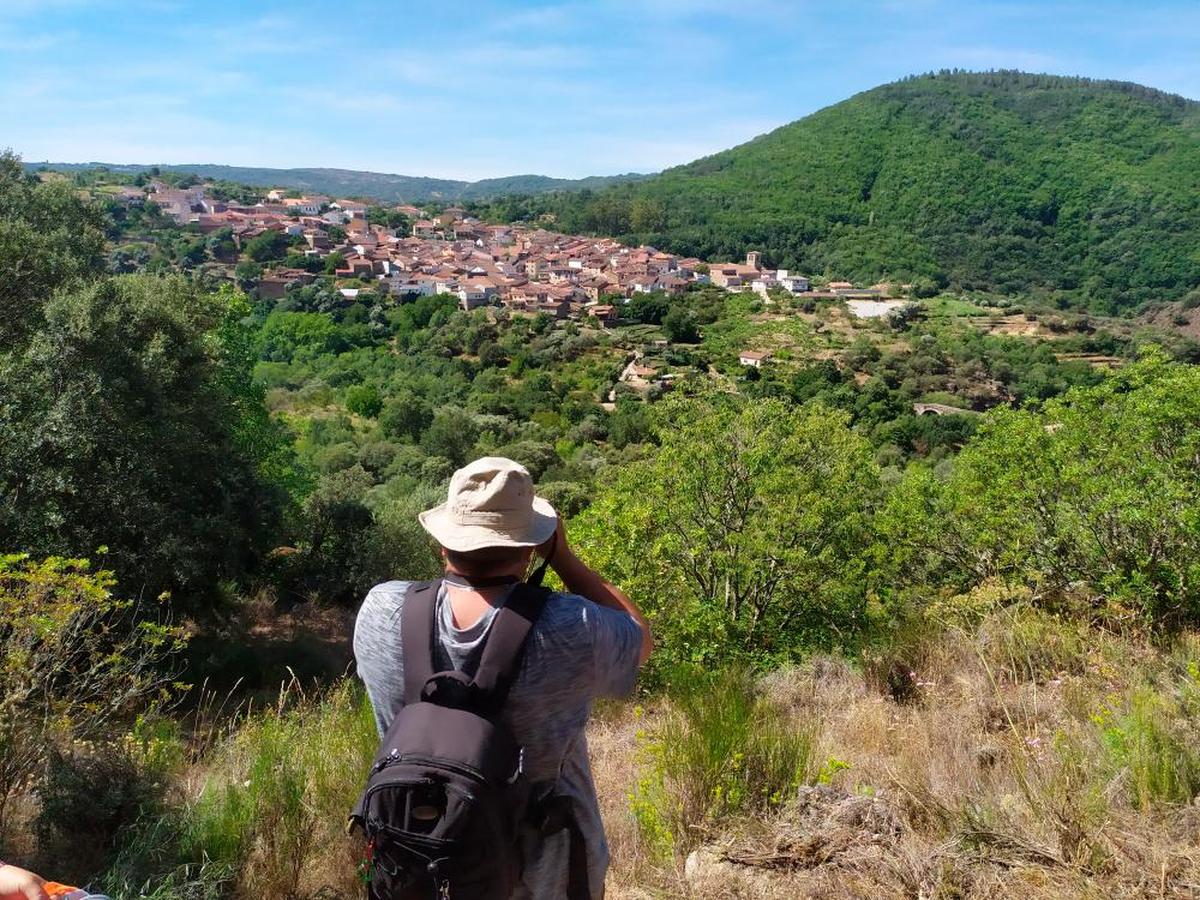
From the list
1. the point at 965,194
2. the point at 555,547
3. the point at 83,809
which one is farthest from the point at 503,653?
the point at 965,194

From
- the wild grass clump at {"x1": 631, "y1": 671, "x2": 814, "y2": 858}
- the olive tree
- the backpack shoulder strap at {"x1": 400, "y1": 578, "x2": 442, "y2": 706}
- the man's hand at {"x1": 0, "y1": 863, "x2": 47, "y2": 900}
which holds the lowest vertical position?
the olive tree

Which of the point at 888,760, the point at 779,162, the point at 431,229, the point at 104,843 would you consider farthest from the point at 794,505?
the point at 779,162

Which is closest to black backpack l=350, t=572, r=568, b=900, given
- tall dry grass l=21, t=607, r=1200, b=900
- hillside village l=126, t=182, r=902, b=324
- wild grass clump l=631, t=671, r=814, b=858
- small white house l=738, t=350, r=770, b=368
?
tall dry grass l=21, t=607, r=1200, b=900

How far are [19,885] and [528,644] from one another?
107cm

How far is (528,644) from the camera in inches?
53.2

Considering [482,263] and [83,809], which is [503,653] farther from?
[482,263]

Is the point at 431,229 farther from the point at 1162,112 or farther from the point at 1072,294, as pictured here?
the point at 1162,112

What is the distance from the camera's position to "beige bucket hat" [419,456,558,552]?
142cm

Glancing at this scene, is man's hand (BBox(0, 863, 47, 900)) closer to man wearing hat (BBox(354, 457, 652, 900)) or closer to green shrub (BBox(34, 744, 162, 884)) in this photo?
man wearing hat (BBox(354, 457, 652, 900))

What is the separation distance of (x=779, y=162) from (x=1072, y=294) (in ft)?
180

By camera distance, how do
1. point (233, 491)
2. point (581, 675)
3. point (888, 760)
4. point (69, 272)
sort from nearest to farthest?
1. point (581, 675)
2. point (888, 760)
3. point (233, 491)
4. point (69, 272)

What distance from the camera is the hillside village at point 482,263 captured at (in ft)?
209

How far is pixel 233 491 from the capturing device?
33.4 feet

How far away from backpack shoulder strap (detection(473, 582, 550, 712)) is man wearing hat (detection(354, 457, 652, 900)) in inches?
1.0
